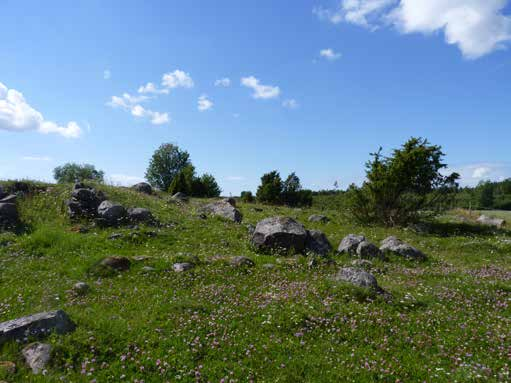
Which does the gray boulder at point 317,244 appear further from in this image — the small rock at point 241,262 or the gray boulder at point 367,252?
the small rock at point 241,262

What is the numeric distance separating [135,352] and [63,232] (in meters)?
11.5

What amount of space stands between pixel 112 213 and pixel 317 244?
1104cm

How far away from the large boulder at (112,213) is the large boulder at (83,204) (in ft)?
2.23

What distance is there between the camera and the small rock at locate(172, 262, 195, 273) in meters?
11.5

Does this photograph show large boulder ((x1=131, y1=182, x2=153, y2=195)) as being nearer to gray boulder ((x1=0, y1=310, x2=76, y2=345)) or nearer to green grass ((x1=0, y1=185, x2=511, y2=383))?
green grass ((x1=0, y1=185, x2=511, y2=383))

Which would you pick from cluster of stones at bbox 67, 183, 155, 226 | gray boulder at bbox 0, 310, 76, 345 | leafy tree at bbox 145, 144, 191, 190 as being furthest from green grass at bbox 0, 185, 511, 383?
leafy tree at bbox 145, 144, 191, 190

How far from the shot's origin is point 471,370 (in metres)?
6.06

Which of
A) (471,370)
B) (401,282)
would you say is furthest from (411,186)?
(471,370)

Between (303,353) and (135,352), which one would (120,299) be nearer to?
(135,352)

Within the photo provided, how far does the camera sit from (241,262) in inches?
482

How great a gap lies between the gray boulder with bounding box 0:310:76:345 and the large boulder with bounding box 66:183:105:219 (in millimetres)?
12716

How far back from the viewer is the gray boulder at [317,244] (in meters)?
15.3

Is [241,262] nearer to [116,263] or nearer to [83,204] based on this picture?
[116,263]

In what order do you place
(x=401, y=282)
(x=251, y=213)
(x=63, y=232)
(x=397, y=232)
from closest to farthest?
(x=401, y=282)
(x=63, y=232)
(x=397, y=232)
(x=251, y=213)
